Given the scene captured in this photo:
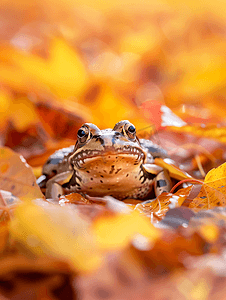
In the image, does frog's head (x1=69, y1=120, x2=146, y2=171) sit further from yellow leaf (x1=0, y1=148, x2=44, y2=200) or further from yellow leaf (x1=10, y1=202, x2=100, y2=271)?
yellow leaf (x1=10, y1=202, x2=100, y2=271)

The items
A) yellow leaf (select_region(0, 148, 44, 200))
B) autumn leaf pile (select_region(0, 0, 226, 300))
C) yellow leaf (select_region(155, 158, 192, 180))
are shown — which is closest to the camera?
autumn leaf pile (select_region(0, 0, 226, 300))

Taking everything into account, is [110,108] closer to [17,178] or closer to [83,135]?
[83,135]

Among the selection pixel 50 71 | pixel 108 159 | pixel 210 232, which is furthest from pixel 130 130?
pixel 50 71

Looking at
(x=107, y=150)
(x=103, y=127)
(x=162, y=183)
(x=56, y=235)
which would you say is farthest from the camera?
(x=103, y=127)

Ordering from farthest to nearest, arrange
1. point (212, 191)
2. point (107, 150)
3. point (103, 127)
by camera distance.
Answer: point (103, 127), point (107, 150), point (212, 191)

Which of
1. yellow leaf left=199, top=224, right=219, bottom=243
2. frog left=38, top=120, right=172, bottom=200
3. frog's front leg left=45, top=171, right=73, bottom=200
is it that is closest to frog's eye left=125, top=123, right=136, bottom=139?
frog left=38, top=120, right=172, bottom=200

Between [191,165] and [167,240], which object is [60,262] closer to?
[167,240]

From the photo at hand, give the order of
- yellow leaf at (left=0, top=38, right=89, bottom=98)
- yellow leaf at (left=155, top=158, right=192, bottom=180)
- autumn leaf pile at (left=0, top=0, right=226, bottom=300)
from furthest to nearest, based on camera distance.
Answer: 1. yellow leaf at (left=0, top=38, right=89, bottom=98)
2. yellow leaf at (left=155, top=158, right=192, bottom=180)
3. autumn leaf pile at (left=0, top=0, right=226, bottom=300)

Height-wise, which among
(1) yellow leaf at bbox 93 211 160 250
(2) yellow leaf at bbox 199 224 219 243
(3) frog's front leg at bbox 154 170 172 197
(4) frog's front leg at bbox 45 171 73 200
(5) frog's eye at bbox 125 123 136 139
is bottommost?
(4) frog's front leg at bbox 45 171 73 200
